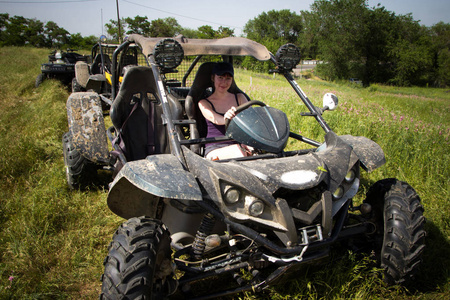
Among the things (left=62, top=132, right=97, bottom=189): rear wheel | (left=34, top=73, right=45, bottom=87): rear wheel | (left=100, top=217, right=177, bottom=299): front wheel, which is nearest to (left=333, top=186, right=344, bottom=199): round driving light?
(left=100, top=217, right=177, bottom=299): front wheel

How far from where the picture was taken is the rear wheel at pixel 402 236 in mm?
2247

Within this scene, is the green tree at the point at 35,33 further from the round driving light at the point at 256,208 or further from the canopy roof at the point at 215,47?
the round driving light at the point at 256,208

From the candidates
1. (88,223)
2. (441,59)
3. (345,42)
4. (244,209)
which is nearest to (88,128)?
(88,223)

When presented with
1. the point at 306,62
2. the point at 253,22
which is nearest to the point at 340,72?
the point at 306,62

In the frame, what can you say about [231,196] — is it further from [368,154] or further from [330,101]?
[330,101]

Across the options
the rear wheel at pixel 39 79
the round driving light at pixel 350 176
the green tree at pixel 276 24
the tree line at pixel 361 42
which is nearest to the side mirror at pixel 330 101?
the round driving light at pixel 350 176

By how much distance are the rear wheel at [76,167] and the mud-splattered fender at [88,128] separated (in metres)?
0.26

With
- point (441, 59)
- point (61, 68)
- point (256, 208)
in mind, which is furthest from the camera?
point (441, 59)

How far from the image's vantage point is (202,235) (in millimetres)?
2170

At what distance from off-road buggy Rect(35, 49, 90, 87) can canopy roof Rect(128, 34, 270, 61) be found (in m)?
8.83

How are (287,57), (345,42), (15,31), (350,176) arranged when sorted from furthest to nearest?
(15,31) → (345,42) → (287,57) → (350,176)

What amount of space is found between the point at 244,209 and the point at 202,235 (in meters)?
0.41

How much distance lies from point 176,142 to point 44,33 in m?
60.5

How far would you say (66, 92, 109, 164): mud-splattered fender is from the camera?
11.3ft
